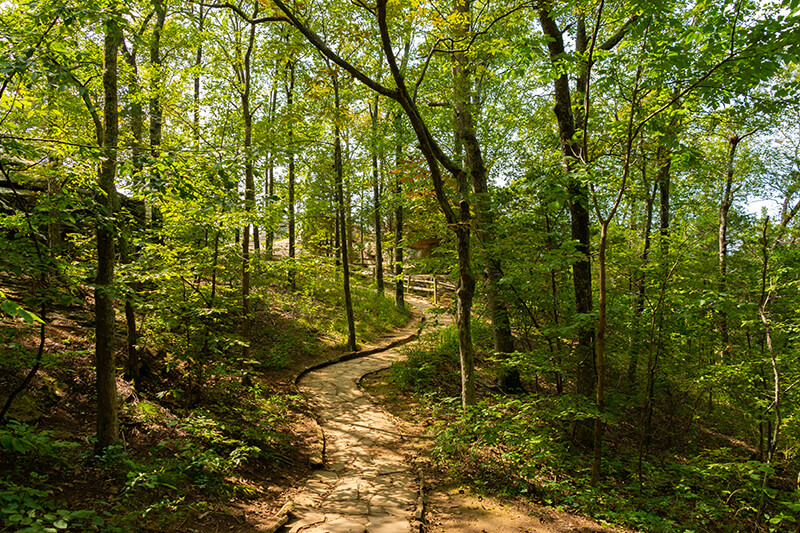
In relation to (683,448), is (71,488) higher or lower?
higher

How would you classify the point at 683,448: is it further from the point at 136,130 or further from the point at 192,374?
the point at 136,130

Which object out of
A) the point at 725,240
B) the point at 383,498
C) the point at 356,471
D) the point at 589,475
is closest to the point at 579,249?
the point at 589,475

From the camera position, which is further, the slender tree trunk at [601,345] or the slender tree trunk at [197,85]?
the slender tree trunk at [197,85]

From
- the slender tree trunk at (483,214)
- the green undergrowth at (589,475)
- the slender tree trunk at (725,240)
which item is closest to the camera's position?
the green undergrowth at (589,475)

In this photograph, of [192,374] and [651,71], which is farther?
[192,374]

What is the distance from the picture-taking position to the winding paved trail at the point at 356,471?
381 cm

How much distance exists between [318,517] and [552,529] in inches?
93.4

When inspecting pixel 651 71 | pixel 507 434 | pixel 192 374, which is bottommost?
pixel 507 434

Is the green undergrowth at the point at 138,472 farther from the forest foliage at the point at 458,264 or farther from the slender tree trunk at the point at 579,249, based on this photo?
the slender tree trunk at the point at 579,249

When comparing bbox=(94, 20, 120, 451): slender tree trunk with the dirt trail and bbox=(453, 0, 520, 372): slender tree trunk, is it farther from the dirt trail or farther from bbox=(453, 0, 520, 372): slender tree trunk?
bbox=(453, 0, 520, 372): slender tree trunk

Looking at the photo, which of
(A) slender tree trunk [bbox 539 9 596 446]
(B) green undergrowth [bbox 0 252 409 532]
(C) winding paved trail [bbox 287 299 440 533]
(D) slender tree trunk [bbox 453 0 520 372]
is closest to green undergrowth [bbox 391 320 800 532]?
(A) slender tree trunk [bbox 539 9 596 446]

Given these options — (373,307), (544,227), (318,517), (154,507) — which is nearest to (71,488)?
(154,507)

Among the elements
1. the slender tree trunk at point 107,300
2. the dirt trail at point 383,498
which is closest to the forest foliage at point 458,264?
the slender tree trunk at point 107,300

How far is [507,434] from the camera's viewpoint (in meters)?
4.87
